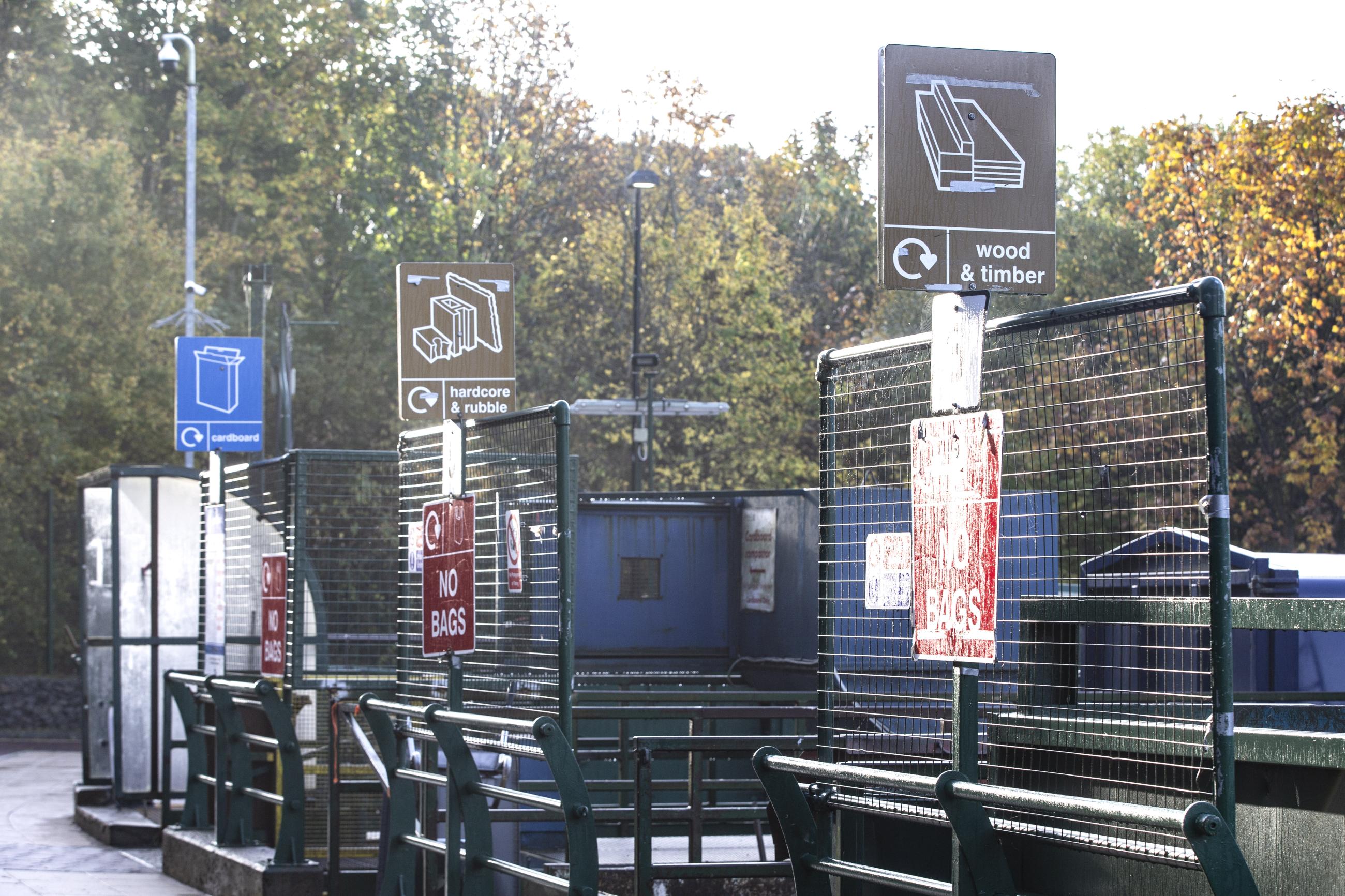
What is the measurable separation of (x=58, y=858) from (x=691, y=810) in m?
6.30

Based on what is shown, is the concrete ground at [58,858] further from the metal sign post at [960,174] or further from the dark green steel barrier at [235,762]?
the metal sign post at [960,174]

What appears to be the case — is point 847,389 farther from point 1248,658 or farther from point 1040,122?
point 1248,658

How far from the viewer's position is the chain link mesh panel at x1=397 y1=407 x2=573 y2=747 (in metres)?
6.57

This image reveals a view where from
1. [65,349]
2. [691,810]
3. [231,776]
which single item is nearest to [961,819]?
[691,810]

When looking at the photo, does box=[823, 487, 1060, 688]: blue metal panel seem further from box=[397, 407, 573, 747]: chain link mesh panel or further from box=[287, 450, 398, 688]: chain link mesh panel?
box=[287, 450, 398, 688]: chain link mesh panel

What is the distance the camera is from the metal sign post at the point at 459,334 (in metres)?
10.5

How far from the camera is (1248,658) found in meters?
6.94

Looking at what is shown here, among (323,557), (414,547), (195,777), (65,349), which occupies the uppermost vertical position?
(65,349)

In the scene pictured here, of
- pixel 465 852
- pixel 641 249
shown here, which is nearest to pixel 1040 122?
pixel 465 852

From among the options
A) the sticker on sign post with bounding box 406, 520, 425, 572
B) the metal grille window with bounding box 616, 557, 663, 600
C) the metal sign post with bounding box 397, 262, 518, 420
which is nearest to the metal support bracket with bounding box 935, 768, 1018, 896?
the sticker on sign post with bounding box 406, 520, 425, 572

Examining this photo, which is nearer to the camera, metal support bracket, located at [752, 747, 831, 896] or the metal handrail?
metal support bracket, located at [752, 747, 831, 896]

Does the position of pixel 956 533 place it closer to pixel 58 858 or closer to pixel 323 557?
pixel 323 557

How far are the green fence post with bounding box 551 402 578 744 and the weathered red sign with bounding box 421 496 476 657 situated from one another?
2.56 ft

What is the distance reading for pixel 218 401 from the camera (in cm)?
1730
